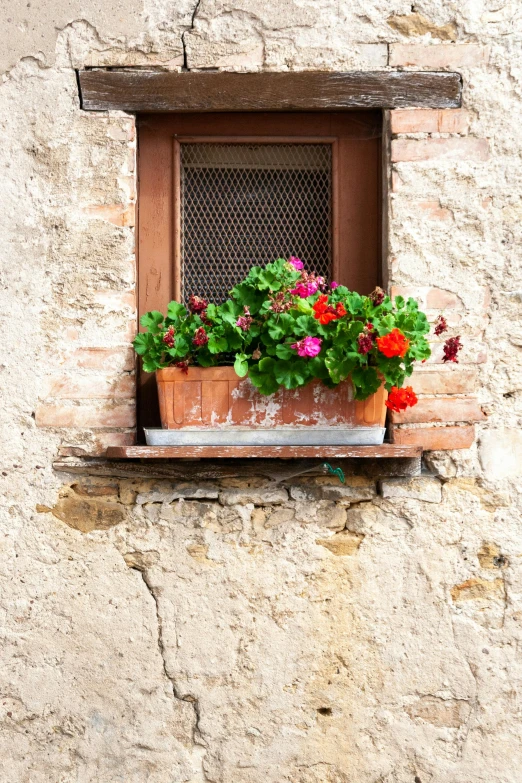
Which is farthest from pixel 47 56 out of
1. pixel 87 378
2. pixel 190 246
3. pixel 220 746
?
pixel 220 746

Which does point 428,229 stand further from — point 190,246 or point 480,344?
point 190,246

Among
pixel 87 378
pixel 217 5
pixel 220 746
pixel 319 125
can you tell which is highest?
pixel 217 5

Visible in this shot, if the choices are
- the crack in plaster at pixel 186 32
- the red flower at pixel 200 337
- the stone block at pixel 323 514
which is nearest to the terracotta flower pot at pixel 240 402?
the red flower at pixel 200 337

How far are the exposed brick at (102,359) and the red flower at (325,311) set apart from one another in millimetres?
711

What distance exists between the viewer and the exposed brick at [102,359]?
2980mm

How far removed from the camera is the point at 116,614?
2.92 metres

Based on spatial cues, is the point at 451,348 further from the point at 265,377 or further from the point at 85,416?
the point at 85,416

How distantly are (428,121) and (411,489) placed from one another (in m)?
1.29

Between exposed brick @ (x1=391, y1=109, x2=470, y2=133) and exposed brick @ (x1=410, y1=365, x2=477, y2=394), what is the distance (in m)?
0.84

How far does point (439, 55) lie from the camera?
3.00 meters

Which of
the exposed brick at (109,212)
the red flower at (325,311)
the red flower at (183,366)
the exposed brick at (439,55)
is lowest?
the red flower at (183,366)

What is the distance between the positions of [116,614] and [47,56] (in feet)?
6.45

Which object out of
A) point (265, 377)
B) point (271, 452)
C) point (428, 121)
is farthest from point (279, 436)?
point (428, 121)

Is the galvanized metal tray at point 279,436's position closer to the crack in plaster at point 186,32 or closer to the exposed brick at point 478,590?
the exposed brick at point 478,590
